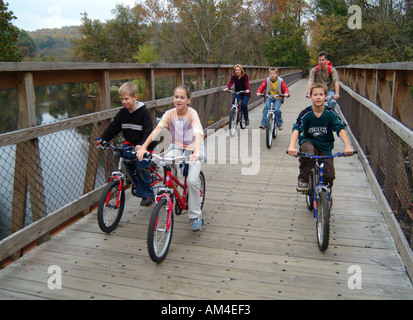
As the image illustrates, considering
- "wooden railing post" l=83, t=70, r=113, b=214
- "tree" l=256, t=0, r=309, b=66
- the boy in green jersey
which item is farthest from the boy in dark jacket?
"tree" l=256, t=0, r=309, b=66

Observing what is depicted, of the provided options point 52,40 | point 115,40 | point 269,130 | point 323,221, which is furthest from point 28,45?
point 323,221

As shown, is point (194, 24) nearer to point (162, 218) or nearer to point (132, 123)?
point (132, 123)

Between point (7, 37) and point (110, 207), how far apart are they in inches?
1547

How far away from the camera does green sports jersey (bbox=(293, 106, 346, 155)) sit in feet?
13.1

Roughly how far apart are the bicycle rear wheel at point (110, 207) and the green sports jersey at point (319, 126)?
189 cm

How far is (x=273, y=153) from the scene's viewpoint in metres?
7.65

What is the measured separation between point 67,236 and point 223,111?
755 cm

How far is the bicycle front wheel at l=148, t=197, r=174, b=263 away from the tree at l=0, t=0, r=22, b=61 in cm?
3622

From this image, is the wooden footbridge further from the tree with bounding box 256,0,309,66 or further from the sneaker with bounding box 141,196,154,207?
the tree with bounding box 256,0,309,66

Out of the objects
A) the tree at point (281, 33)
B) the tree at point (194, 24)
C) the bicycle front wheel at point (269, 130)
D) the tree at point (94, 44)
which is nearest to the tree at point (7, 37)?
the tree at point (194, 24)

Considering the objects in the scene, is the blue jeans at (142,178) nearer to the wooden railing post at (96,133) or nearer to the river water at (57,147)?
the wooden railing post at (96,133)

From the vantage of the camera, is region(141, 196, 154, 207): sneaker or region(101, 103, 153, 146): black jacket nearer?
region(101, 103, 153, 146): black jacket

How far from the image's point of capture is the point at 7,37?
37250mm

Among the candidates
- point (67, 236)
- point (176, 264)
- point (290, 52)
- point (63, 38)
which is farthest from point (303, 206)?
point (63, 38)
